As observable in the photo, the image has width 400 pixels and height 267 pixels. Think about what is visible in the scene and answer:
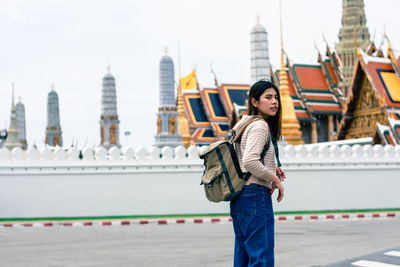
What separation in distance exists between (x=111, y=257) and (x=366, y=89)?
17.7m

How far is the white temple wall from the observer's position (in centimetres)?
1208

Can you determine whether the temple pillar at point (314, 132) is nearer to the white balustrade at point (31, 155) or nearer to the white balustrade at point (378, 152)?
the white balustrade at point (378, 152)

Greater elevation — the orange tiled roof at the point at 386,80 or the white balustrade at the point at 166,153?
the orange tiled roof at the point at 386,80

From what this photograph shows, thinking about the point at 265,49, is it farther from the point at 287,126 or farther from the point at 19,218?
the point at 19,218

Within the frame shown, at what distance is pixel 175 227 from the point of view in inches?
440

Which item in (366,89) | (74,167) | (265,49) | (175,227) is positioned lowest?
(175,227)

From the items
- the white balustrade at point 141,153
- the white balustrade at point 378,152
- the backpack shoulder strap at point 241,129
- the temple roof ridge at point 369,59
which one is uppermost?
the temple roof ridge at point 369,59

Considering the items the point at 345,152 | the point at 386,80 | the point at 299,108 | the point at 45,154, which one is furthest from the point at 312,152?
the point at 299,108

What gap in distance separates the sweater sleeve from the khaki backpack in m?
0.08

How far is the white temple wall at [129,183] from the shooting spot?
1208 cm

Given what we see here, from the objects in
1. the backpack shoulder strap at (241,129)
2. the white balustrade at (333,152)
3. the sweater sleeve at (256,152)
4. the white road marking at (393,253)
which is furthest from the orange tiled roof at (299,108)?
the sweater sleeve at (256,152)

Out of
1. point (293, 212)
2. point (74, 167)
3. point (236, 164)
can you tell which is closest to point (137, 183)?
point (74, 167)

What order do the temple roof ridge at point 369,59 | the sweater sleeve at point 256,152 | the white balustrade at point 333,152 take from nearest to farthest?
the sweater sleeve at point 256,152
the white balustrade at point 333,152
the temple roof ridge at point 369,59

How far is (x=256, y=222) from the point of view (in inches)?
147
